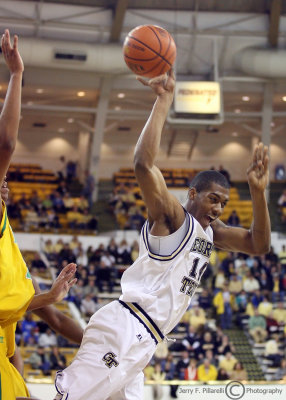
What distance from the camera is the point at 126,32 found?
69.3 ft

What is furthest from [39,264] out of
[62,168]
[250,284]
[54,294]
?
[54,294]

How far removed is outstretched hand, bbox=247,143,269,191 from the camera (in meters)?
3.95

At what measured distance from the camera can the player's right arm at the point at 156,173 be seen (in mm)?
3570

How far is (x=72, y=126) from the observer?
27.6 meters

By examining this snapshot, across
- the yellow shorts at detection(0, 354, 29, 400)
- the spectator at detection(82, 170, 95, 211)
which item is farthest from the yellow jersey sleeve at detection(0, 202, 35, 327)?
the spectator at detection(82, 170, 95, 211)

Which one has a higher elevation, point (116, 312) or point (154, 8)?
point (154, 8)

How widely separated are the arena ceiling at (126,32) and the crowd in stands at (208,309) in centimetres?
567

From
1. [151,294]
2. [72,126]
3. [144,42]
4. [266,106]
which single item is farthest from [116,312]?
[72,126]

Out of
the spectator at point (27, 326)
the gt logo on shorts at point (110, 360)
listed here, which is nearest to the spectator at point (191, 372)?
the spectator at point (27, 326)

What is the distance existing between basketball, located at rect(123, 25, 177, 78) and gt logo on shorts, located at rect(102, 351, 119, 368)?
1.66 m

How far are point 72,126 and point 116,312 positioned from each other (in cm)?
2423

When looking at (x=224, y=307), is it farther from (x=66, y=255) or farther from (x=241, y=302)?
(x=66, y=255)

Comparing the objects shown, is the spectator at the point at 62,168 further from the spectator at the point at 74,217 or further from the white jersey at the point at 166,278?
the white jersey at the point at 166,278

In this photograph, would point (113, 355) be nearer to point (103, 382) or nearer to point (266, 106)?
point (103, 382)
